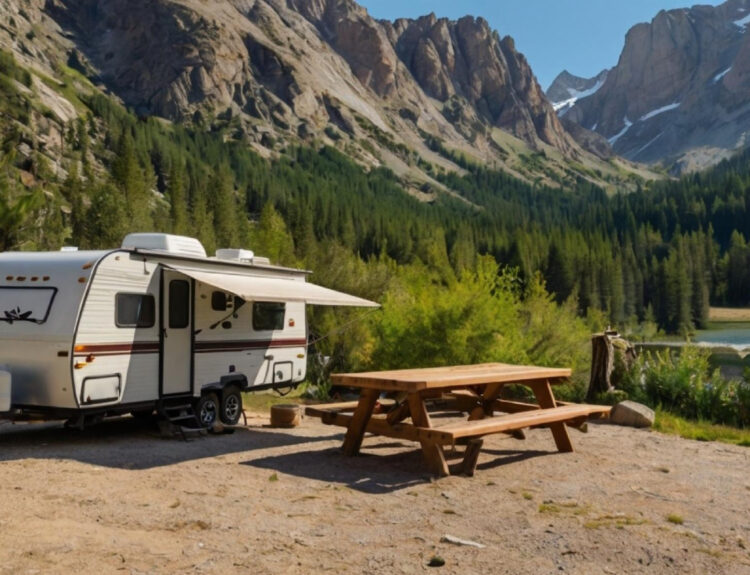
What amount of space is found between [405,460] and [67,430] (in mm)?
6034

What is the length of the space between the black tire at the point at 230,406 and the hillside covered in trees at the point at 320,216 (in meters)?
16.3

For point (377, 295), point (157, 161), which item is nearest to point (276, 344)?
point (377, 295)

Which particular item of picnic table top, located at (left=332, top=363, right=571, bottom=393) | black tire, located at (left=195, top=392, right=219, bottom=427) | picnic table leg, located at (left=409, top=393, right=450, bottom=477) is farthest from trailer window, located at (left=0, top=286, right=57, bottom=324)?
picnic table leg, located at (left=409, top=393, right=450, bottom=477)

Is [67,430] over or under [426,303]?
under

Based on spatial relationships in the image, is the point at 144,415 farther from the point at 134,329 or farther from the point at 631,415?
the point at 631,415

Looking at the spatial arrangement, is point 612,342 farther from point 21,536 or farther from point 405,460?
point 21,536

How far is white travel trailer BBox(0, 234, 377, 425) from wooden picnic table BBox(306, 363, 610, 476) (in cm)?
265

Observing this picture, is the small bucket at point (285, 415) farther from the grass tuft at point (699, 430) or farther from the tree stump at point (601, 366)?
the tree stump at point (601, 366)

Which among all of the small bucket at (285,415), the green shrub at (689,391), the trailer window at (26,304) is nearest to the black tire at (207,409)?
the small bucket at (285,415)

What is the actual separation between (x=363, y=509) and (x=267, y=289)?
5824 millimetres

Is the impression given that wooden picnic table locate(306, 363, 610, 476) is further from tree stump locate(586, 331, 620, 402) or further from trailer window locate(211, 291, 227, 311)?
tree stump locate(586, 331, 620, 402)

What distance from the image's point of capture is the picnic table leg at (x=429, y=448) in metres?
8.18

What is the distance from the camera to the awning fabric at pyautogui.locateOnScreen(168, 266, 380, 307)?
10.9m

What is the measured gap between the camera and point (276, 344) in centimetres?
1396
